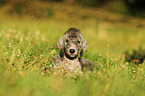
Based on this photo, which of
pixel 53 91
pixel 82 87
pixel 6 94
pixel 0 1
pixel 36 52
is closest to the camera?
→ pixel 6 94

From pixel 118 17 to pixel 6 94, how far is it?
20708 mm

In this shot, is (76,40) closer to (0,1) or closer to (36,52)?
(36,52)

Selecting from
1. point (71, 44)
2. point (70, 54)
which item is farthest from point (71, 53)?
point (71, 44)

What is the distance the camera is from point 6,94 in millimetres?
2545

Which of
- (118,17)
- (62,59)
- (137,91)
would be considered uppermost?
(118,17)

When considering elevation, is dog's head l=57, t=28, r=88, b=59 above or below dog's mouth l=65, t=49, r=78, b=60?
above

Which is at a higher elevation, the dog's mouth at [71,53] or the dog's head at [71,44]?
the dog's head at [71,44]

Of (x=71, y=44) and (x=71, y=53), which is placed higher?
(x=71, y=44)

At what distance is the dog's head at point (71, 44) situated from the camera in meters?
3.87

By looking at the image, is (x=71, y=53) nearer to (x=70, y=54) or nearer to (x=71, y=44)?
(x=70, y=54)

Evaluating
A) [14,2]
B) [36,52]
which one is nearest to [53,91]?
[36,52]

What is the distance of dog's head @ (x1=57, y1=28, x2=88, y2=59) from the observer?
3.87 meters

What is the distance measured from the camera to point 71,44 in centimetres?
396

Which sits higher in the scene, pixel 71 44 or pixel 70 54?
pixel 71 44
